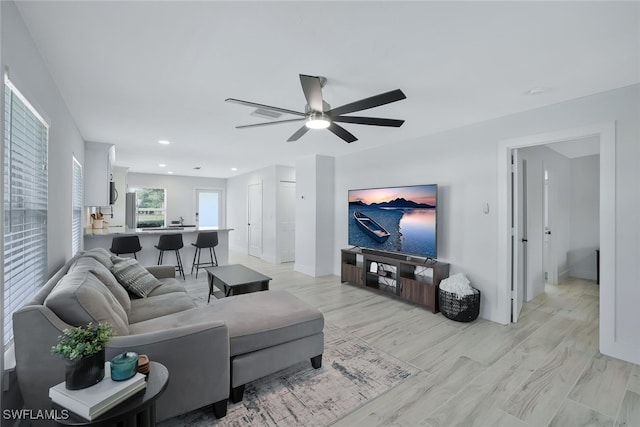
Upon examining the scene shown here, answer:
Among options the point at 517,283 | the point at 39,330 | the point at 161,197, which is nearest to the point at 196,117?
the point at 39,330

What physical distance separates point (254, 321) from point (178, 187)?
324 inches

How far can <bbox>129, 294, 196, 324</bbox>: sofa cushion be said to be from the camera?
2.33 meters

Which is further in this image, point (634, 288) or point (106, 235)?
point (106, 235)

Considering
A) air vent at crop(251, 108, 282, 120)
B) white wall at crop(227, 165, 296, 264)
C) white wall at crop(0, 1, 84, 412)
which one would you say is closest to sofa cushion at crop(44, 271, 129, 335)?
white wall at crop(0, 1, 84, 412)

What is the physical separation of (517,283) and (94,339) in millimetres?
4005

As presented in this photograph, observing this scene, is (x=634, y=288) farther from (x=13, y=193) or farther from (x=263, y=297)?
(x=13, y=193)

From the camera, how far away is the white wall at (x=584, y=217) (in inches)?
204

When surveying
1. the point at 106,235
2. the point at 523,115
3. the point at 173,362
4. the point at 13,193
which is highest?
the point at 523,115

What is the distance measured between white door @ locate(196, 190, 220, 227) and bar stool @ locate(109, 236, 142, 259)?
465 centimetres

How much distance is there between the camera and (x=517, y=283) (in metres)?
3.38

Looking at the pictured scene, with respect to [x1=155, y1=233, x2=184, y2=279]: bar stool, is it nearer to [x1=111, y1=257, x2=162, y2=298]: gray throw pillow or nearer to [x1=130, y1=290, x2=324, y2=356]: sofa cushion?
[x1=111, y1=257, x2=162, y2=298]: gray throw pillow

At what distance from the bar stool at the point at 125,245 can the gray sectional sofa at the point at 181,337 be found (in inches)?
97.5

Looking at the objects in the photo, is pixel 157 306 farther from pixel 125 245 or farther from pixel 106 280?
pixel 125 245

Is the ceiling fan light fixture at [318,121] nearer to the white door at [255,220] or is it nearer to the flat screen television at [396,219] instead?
the flat screen television at [396,219]
